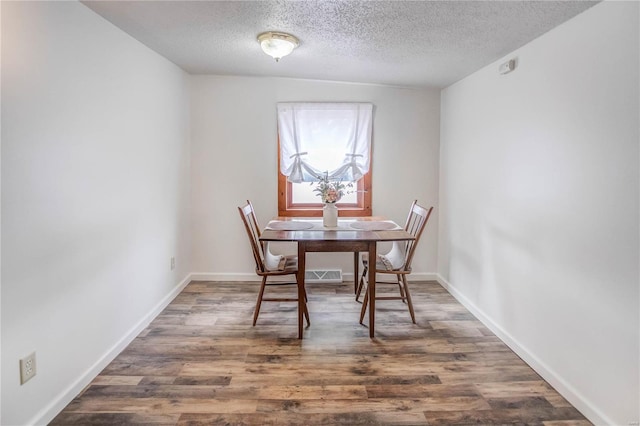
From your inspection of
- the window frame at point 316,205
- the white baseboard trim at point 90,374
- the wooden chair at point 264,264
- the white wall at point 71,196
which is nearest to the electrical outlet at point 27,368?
the white wall at point 71,196

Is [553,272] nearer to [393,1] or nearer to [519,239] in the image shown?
[519,239]

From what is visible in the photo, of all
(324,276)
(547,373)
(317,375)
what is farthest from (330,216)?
(547,373)

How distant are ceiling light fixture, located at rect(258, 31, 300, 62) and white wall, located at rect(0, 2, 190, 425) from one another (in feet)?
3.13

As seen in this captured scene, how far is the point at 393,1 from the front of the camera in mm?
2035

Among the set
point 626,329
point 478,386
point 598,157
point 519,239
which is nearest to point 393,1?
point 598,157

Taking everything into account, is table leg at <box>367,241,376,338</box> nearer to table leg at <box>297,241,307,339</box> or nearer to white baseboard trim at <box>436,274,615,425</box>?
table leg at <box>297,241,307,339</box>

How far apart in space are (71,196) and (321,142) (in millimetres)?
2545

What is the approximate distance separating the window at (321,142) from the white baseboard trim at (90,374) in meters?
1.72

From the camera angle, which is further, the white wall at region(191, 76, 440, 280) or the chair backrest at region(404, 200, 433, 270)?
the white wall at region(191, 76, 440, 280)

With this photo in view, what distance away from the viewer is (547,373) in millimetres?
2342

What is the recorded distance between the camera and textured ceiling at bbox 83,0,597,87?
A: 212 cm

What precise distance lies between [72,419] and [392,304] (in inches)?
99.4

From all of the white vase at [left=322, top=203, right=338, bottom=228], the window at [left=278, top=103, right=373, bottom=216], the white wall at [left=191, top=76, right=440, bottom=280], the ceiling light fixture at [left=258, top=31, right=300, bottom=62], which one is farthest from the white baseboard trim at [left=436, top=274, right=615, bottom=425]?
the ceiling light fixture at [left=258, top=31, right=300, bottom=62]

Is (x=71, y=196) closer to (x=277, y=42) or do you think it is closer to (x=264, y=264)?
(x=264, y=264)
